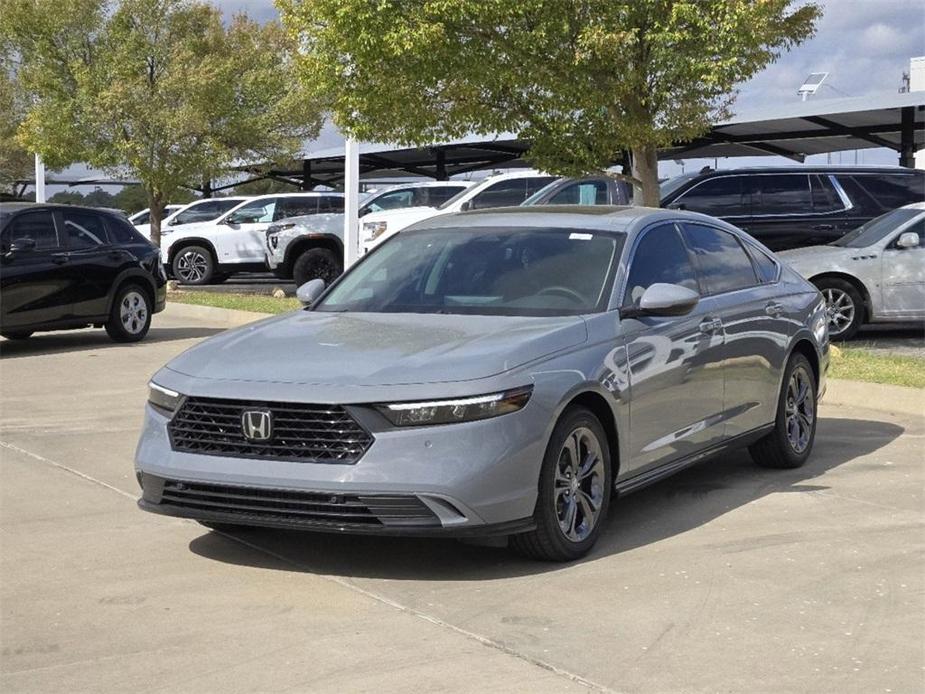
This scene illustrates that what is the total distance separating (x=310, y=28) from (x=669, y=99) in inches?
162

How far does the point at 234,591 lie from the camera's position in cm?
564

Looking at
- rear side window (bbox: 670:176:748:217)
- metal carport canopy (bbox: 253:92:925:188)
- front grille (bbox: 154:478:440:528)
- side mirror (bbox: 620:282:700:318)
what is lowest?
front grille (bbox: 154:478:440:528)

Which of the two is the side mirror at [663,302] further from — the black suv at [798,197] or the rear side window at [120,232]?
the black suv at [798,197]

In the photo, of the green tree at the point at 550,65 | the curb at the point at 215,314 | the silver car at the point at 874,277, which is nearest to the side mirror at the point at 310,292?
the green tree at the point at 550,65

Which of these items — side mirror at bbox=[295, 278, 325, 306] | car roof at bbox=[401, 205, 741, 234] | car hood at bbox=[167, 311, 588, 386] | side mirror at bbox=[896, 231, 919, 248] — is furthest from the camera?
side mirror at bbox=[896, 231, 919, 248]

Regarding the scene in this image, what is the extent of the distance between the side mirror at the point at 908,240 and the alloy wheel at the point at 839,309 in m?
0.75

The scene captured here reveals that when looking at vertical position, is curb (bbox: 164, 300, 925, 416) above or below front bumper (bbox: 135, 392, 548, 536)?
below

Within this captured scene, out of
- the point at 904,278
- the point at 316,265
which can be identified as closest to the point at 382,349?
the point at 904,278

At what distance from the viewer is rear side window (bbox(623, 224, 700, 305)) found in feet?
22.7

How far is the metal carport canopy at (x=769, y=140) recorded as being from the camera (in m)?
25.9

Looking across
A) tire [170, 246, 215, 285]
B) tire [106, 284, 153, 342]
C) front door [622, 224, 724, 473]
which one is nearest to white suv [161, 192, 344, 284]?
tire [170, 246, 215, 285]

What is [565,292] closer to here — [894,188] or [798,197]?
[798,197]

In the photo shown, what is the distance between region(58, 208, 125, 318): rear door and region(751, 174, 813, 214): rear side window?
7.73 m

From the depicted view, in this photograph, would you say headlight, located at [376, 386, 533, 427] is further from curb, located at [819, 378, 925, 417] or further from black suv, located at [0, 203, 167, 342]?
black suv, located at [0, 203, 167, 342]
